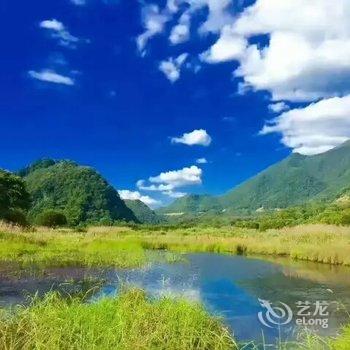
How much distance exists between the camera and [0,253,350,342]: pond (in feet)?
45.4

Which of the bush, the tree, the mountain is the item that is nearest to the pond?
the bush

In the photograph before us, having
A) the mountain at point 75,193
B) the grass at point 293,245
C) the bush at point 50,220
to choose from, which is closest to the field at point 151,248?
the grass at point 293,245

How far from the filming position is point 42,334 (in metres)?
8.78

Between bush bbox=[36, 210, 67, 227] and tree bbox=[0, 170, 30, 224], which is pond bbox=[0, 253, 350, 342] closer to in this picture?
bush bbox=[36, 210, 67, 227]

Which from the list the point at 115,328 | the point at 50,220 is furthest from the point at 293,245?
the point at 50,220

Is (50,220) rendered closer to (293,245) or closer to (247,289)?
(293,245)

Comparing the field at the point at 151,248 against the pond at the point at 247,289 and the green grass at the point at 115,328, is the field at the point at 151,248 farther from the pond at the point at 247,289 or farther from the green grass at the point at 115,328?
the green grass at the point at 115,328

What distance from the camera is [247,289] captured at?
2044 cm

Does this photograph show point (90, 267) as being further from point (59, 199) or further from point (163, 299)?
point (59, 199)

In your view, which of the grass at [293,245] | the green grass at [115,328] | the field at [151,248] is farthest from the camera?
the grass at [293,245]

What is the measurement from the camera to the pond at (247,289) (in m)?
13.8

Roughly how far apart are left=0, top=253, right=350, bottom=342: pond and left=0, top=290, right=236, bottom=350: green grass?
1453 mm

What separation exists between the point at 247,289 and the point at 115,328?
38.3 ft

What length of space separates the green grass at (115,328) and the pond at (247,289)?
145cm
